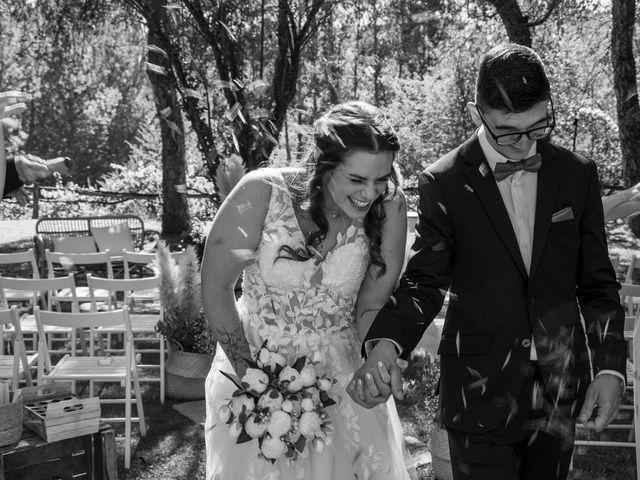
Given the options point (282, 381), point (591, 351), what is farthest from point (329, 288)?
point (591, 351)

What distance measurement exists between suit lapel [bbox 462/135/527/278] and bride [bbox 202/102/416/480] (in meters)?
A: 0.32

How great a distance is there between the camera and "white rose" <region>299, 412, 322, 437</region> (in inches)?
99.6

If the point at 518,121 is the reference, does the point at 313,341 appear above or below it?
below

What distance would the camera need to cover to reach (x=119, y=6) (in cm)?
1236

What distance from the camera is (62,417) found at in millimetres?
3307

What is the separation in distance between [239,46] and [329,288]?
4.40 metres

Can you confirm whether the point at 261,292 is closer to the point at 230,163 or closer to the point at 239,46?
the point at 230,163

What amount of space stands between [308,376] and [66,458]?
1447 millimetres

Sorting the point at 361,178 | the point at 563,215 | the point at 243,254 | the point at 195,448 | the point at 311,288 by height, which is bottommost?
the point at 195,448

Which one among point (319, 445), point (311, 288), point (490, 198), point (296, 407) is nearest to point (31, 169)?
point (311, 288)

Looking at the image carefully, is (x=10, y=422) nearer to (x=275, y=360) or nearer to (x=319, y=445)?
(x=275, y=360)

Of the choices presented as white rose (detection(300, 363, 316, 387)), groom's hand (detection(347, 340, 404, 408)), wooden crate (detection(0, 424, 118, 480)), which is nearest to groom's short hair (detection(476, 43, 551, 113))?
groom's hand (detection(347, 340, 404, 408))

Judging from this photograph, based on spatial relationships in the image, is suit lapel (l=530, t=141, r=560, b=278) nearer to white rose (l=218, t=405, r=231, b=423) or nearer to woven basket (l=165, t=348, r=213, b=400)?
white rose (l=218, t=405, r=231, b=423)

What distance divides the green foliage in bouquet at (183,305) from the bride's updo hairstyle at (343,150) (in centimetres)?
327
